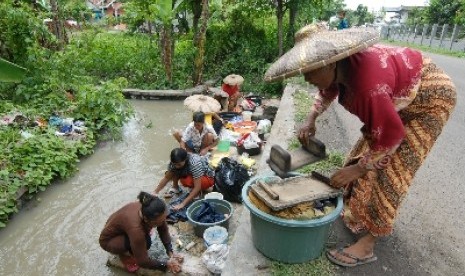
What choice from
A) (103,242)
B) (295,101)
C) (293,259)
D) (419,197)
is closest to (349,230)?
(293,259)

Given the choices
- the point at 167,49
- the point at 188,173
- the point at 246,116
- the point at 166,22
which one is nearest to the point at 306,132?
the point at 188,173

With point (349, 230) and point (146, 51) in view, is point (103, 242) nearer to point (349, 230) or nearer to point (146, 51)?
point (349, 230)

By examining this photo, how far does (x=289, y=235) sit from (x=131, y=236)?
1.40 meters

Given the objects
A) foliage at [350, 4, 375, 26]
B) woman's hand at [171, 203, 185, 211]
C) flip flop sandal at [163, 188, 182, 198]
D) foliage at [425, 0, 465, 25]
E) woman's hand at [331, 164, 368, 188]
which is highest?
woman's hand at [331, 164, 368, 188]

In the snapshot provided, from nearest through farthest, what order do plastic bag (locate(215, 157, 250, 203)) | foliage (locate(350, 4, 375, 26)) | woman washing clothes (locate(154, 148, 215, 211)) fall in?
woman washing clothes (locate(154, 148, 215, 211)), plastic bag (locate(215, 157, 250, 203)), foliage (locate(350, 4, 375, 26))

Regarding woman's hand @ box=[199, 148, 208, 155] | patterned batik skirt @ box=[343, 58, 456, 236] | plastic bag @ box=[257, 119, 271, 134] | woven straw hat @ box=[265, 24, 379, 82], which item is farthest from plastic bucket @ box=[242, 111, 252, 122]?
woven straw hat @ box=[265, 24, 379, 82]

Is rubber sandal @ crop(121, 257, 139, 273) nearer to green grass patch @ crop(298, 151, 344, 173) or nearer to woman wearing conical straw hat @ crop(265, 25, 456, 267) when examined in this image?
woman wearing conical straw hat @ crop(265, 25, 456, 267)

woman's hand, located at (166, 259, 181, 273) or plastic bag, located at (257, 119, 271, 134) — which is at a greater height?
woman's hand, located at (166, 259, 181, 273)

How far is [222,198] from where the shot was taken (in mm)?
4445

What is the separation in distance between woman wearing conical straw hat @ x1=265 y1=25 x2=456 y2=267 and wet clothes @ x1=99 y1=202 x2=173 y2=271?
1.56 meters

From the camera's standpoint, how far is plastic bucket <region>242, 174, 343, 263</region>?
245 cm

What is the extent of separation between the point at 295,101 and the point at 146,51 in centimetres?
618

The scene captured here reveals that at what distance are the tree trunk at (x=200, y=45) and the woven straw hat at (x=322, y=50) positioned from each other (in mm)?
7435

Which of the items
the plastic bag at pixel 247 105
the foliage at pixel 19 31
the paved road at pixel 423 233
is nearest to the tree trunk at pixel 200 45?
the plastic bag at pixel 247 105
